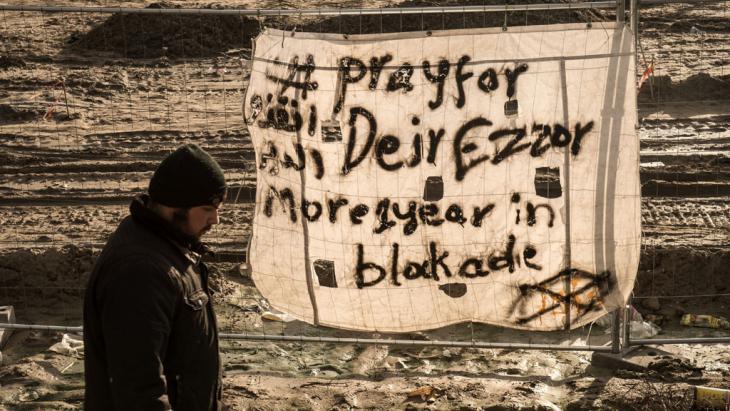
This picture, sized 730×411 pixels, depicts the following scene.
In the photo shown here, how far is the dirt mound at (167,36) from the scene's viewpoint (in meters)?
19.0

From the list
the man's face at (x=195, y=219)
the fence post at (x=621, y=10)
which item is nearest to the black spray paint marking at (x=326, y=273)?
the fence post at (x=621, y=10)

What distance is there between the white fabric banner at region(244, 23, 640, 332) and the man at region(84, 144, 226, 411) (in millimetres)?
2657

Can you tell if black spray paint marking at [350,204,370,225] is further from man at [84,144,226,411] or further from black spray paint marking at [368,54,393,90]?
man at [84,144,226,411]

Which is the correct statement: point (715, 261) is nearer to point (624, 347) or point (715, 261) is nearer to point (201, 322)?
point (624, 347)

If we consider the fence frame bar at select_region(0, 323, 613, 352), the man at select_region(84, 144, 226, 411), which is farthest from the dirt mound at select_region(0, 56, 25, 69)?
the man at select_region(84, 144, 226, 411)

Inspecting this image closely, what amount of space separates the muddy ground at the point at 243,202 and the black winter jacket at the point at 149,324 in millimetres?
2664

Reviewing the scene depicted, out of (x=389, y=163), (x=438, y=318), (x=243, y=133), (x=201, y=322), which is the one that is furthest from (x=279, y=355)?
(x=243, y=133)

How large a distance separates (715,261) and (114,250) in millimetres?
6869

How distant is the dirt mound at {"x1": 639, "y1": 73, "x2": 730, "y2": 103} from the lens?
50.8 ft

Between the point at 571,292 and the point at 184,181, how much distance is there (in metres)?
3.66

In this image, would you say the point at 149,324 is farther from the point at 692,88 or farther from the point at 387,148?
the point at 692,88

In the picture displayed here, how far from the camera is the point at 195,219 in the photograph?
4.46m

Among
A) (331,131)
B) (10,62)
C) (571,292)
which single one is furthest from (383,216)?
(10,62)

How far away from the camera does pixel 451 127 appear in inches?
275
